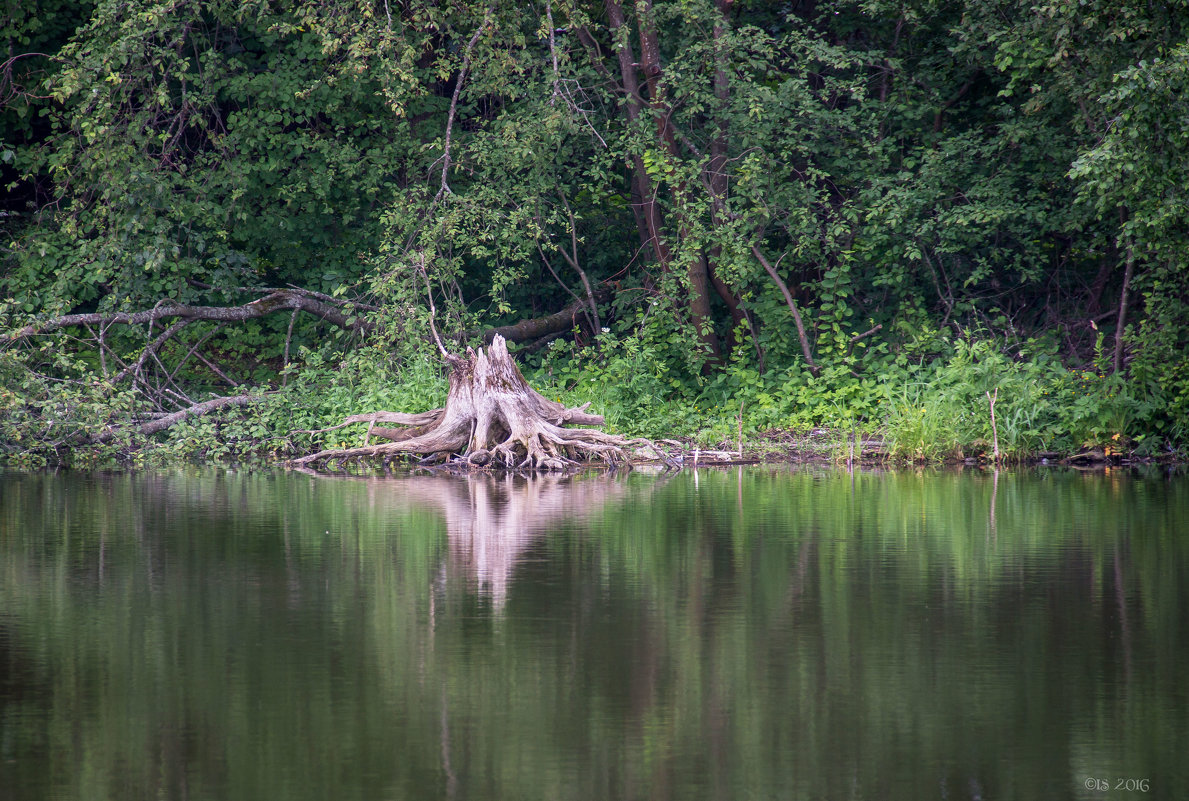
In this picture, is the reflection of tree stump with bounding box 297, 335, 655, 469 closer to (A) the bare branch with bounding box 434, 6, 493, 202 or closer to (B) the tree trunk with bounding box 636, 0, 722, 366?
(A) the bare branch with bounding box 434, 6, 493, 202

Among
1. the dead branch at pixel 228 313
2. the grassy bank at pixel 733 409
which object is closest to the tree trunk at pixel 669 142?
the grassy bank at pixel 733 409

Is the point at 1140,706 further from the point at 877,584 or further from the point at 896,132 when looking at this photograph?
the point at 896,132

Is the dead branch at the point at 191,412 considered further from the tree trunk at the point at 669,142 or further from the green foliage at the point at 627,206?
the tree trunk at the point at 669,142

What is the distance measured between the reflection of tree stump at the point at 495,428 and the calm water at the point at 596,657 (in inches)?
207

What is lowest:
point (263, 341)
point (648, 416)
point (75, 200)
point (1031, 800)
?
point (1031, 800)

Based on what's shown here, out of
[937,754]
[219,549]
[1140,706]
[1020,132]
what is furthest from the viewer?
[1020,132]

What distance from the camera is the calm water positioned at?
12.6ft

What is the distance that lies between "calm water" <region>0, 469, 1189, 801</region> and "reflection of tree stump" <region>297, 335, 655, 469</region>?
525 centimetres

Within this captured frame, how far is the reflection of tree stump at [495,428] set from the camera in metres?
15.0

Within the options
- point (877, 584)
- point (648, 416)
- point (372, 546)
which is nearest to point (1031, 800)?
point (877, 584)

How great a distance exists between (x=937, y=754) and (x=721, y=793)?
2.45 ft

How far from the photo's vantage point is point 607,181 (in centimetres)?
1880

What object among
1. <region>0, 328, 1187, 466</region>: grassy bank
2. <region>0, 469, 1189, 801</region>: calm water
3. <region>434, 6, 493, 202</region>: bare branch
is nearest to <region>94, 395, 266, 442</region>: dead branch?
<region>0, 328, 1187, 466</region>: grassy bank

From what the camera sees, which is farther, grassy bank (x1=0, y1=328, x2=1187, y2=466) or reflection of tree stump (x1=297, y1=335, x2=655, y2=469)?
grassy bank (x1=0, y1=328, x2=1187, y2=466)
